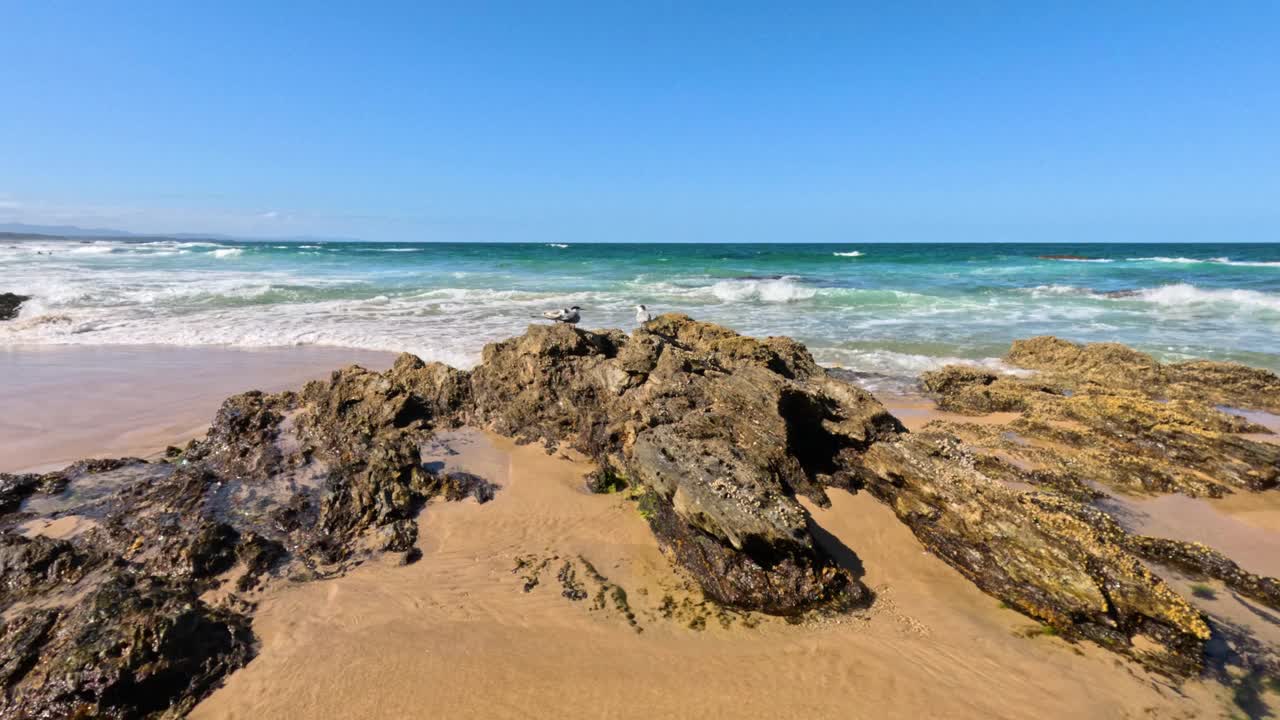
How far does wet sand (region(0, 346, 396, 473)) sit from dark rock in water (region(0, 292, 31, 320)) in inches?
241

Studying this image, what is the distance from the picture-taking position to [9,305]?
15602 millimetres

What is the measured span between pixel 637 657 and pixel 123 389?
885cm

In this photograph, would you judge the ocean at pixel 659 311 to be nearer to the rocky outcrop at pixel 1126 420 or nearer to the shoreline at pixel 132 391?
the shoreline at pixel 132 391

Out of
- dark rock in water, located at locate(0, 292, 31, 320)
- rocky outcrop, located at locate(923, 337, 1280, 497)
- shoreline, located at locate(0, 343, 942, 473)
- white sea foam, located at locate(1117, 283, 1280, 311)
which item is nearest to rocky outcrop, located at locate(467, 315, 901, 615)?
rocky outcrop, located at locate(923, 337, 1280, 497)

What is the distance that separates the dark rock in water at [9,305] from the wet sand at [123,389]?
6115 millimetres

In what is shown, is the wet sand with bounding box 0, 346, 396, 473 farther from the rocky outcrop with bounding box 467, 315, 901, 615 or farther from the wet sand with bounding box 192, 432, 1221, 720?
the wet sand with bounding box 192, 432, 1221, 720

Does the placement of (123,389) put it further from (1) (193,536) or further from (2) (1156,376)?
(2) (1156,376)

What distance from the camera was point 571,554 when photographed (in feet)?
13.2

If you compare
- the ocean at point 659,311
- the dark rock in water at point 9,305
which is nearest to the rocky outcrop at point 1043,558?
the ocean at point 659,311

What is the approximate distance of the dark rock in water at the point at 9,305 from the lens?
14922mm

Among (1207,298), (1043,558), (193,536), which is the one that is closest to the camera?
(1043,558)

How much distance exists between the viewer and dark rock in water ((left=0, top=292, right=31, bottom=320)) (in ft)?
49.0

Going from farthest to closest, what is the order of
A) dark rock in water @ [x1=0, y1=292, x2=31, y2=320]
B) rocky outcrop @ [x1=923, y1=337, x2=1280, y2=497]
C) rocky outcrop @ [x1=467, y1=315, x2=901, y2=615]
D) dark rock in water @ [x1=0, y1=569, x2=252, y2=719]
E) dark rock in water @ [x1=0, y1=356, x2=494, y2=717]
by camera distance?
dark rock in water @ [x1=0, y1=292, x2=31, y2=320] → rocky outcrop @ [x1=923, y1=337, x2=1280, y2=497] → rocky outcrop @ [x1=467, y1=315, x2=901, y2=615] → dark rock in water @ [x1=0, y1=356, x2=494, y2=717] → dark rock in water @ [x1=0, y1=569, x2=252, y2=719]

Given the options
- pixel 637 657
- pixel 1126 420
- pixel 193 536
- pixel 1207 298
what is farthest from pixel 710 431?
pixel 1207 298
